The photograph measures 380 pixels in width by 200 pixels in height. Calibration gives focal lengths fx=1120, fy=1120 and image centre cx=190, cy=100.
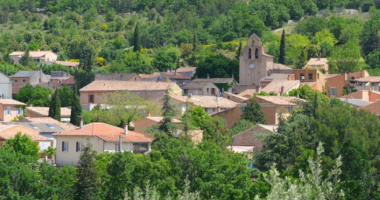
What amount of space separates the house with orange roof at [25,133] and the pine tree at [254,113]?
46.7ft

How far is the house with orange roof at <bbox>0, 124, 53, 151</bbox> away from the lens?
61081 millimetres

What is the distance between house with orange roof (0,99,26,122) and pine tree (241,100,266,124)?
643 inches

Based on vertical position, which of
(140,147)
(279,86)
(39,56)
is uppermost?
(39,56)

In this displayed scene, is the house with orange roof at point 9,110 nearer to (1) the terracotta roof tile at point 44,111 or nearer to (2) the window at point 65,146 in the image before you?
(1) the terracotta roof tile at point 44,111

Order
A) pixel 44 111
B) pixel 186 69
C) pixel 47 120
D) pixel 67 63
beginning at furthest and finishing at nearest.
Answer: pixel 67 63 → pixel 186 69 → pixel 44 111 → pixel 47 120

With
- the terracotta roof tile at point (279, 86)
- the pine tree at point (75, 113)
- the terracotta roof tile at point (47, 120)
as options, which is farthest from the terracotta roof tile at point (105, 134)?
the terracotta roof tile at point (279, 86)

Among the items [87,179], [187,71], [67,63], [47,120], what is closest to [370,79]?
[187,71]

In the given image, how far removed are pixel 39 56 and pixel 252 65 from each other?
3961 cm

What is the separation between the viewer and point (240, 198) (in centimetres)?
4553

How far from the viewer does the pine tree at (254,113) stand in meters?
→ 71.5

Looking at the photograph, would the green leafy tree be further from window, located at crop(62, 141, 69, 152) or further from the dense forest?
the dense forest

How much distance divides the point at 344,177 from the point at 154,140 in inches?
615

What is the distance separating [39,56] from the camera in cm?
12675

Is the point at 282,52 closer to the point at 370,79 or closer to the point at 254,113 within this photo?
the point at 370,79
